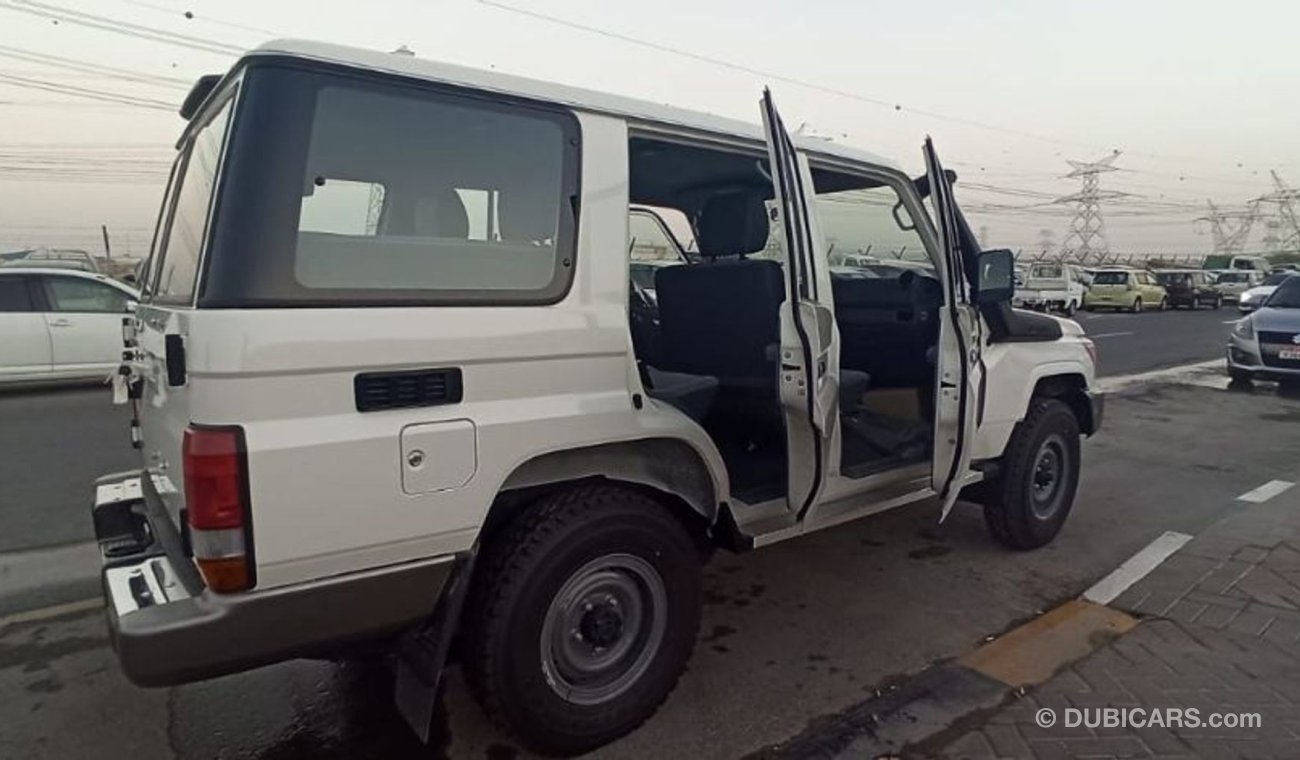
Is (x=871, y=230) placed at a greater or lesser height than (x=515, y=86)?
lesser

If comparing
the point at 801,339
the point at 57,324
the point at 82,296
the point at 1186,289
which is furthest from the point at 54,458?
the point at 1186,289

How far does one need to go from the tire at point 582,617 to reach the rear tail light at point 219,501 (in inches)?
28.2

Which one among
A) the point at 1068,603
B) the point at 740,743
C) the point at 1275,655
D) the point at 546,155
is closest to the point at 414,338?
the point at 546,155

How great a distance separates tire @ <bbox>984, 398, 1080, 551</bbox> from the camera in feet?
14.0

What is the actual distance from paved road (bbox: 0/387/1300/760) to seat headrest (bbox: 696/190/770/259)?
5.64 ft

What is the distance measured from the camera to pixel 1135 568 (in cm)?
422

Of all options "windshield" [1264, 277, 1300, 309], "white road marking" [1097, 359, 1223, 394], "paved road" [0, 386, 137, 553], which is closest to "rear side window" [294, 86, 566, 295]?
"paved road" [0, 386, 137, 553]

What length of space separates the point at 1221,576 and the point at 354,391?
4433mm

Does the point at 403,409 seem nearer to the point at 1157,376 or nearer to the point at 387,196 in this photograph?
the point at 387,196

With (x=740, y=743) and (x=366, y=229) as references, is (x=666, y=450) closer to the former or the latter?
(x=740, y=743)

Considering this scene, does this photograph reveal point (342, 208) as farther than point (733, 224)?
No

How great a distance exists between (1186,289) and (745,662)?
1376 inches

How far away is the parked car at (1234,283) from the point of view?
34.8 metres

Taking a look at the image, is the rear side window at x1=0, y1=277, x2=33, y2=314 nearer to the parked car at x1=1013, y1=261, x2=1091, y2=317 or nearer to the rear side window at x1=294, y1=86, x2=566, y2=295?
the rear side window at x1=294, y1=86, x2=566, y2=295
